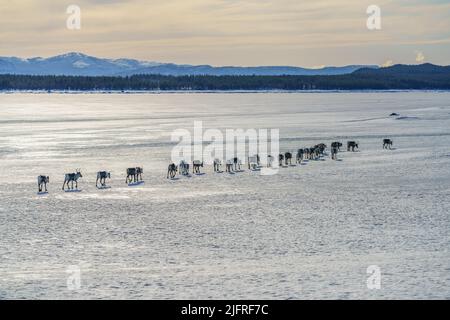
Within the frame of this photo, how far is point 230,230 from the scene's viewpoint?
14578mm

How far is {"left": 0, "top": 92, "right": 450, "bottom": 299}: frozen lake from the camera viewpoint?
35.3 feet

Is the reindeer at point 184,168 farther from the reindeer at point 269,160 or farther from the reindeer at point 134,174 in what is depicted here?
the reindeer at point 269,160

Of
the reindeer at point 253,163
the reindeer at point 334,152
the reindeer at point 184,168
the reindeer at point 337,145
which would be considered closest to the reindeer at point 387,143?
the reindeer at point 337,145

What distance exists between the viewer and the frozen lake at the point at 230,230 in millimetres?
10758

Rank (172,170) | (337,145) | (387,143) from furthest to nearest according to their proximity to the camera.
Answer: (387,143)
(337,145)
(172,170)

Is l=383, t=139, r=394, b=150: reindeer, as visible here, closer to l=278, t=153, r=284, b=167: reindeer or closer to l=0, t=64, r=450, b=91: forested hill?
l=278, t=153, r=284, b=167: reindeer

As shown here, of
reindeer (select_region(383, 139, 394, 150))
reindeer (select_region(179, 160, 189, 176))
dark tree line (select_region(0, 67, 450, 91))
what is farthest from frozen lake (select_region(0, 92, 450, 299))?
dark tree line (select_region(0, 67, 450, 91))

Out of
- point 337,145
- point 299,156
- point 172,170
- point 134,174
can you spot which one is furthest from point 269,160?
point 134,174

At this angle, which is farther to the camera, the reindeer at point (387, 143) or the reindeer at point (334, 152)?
the reindeer at point (387, 143)

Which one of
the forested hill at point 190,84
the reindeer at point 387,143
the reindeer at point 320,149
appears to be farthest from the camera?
the forested hill at point 190,84

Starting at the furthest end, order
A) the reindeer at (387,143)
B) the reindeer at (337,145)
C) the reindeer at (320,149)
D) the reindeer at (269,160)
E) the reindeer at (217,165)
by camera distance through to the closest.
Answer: the reindeer at (387,143) → the reindeer at (337,145) → the reindeer at (320,149) → the reindeer at (269,160) → the reindeer at (217,165)

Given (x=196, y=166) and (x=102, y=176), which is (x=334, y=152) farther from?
(x=102, y=176)

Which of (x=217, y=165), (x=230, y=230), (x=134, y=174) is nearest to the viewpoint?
(x=230, y=230)

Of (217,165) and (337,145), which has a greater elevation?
(337,145)
